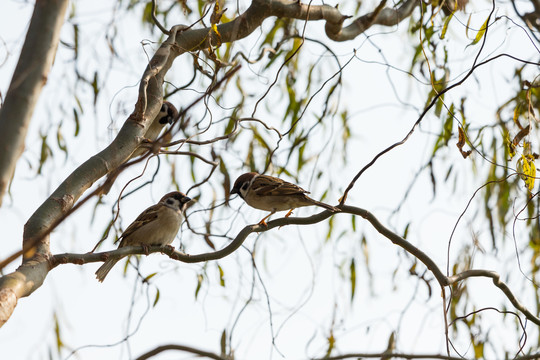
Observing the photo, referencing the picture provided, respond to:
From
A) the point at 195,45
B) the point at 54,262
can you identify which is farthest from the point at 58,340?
the point at 195,45

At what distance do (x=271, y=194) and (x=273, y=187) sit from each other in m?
0.04

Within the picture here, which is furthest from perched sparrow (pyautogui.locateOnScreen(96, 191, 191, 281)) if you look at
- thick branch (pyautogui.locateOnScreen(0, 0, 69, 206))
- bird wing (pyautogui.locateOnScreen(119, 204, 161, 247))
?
thick branch (pyautogui.locateOnScreen(0, 0, 69, 206))

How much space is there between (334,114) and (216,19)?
152cm

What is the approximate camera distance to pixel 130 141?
2352 millimetres

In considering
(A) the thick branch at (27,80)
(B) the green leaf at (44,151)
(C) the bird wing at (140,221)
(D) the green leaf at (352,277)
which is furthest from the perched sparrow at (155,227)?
(A) the thick branch at (27,80)

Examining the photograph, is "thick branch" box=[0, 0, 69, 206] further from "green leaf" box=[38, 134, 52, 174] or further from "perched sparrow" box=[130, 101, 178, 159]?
"perched sparrow" box=[130, 101, 178, 159]

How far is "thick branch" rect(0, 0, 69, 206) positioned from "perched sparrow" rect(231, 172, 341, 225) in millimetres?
2375

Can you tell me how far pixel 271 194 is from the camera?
3971 mm

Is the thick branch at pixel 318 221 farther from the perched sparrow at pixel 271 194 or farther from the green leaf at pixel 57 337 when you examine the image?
the perched sparrow at pixel 271 194

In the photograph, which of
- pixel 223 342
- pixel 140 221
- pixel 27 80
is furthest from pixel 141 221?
pixel 27 80

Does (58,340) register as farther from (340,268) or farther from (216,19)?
(340,268)

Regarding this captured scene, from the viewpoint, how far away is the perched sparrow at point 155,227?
3912 millimetres

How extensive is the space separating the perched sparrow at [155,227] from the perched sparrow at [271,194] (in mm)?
386

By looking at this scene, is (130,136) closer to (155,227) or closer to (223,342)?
(223,342)
